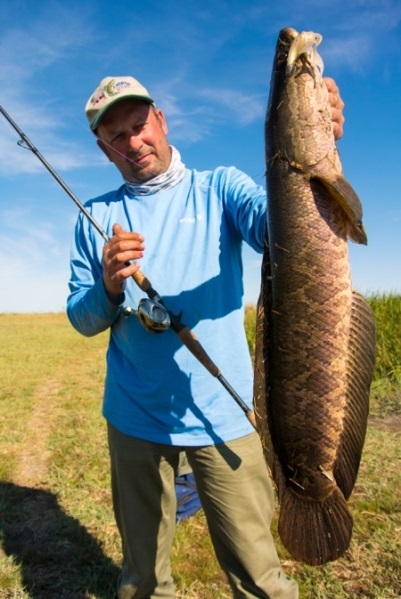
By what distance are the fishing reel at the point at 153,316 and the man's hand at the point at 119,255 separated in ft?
0.60

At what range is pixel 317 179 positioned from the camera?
2164mm

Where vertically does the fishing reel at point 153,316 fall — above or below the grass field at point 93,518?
above

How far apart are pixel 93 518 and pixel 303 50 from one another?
5095mm

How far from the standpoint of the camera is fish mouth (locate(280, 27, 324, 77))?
2197mm

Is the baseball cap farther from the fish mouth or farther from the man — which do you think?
the fish mouth

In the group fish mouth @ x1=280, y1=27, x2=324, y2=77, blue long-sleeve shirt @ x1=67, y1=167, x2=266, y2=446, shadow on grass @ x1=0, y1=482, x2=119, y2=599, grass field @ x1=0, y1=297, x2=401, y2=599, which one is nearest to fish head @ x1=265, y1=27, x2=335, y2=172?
fish mouth @ x1=280, y1=27, x2=324, y2=77

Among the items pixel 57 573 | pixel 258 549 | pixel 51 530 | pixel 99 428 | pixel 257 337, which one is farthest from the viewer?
pixel 99 428

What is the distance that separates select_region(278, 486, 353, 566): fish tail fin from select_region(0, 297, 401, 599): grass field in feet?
6.59

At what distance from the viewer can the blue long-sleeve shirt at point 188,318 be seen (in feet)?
10.3

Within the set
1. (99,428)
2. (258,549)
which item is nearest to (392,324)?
(99,428)

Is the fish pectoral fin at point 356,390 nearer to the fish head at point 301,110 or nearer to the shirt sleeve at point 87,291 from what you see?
the fish head at point 301,110

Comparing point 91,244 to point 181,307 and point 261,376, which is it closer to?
point 181,307

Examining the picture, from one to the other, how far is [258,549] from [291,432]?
1.17 meters

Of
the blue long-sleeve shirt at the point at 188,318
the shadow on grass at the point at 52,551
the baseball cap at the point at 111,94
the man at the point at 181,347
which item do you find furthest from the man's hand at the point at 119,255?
the shadow on grass at the point at 52,551
